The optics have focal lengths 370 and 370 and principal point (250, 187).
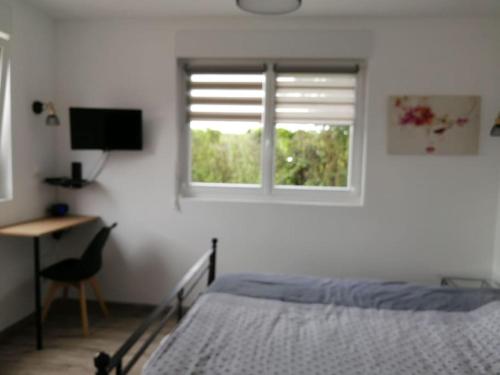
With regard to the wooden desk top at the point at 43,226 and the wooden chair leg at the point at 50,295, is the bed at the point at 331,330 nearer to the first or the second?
the wooden desk top at the point at 43,226

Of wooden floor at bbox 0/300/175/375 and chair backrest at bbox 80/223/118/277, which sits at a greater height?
chair backrest at bbox 80/223/118/277

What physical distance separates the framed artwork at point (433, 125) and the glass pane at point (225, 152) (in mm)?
1127

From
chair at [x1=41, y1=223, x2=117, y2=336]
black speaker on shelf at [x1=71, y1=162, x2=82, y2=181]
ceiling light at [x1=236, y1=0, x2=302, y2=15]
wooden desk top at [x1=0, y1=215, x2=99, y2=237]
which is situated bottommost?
chair at [x1=41, y1=223, x2=117, y2=336]

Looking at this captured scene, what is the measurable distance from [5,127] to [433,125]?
130 inches

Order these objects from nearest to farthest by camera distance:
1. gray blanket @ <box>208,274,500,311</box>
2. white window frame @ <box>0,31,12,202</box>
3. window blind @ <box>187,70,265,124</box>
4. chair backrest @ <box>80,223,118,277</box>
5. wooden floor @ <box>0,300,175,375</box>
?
gray blanket @ <box>208,274,500,311</box> < wooden floor @ <box>0,300,175,375</box> < white window frame @ <box>0,31,12,202</box> < chair backrest @ <box>80,223,118,277</box> < window blind @ <box>187,70,265,124</box>

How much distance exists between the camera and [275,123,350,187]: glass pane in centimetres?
320

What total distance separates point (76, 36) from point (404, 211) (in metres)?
3.15

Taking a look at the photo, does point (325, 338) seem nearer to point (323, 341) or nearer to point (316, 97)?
point (323, 341)

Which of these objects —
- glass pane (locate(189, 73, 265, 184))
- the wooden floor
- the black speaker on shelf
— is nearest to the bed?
the wooden floor

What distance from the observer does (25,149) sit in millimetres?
2949

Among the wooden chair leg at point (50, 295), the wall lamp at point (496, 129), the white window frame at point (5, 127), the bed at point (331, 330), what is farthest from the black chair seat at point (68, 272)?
the wall lamp at point (496, 129)

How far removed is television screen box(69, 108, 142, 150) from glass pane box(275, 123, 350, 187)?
4.03 feet

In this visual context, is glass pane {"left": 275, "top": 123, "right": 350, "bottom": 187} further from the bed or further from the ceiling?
the bed

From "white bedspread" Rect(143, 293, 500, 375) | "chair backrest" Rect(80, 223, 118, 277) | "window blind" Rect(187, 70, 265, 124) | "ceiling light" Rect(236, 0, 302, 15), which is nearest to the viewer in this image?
"white bedspread" Rect(143, 293, 500, 375)
